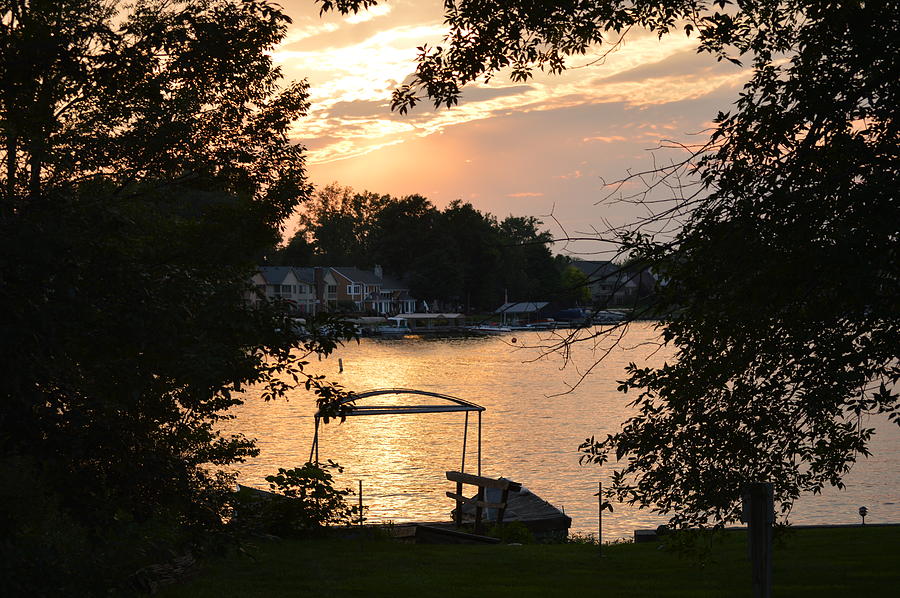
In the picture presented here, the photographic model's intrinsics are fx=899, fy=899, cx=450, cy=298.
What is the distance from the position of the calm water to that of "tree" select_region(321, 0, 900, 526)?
4.08 feet

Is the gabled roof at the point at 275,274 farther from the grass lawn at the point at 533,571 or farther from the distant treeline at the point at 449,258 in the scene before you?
the grass lawn at the point at 533,571

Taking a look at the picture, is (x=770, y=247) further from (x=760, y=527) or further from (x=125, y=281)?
(x=125, y=281)

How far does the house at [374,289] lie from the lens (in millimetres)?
158500

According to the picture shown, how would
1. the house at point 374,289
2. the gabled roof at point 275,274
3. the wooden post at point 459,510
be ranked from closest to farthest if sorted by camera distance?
1. the wooden post at point 459,510
2. the gabled roof at point 275,274
3. the house at point 374,289

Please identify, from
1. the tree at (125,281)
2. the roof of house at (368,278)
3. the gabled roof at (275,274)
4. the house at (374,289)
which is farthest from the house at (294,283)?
the tree at (125,281)

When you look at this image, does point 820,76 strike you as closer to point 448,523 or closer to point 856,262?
point 856,262

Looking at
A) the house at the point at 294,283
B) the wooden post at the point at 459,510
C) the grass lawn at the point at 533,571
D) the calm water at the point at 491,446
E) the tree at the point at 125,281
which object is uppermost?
the house at the point at 294,283

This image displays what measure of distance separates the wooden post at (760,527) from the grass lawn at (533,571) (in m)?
2.20

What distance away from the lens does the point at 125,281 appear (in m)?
5.93

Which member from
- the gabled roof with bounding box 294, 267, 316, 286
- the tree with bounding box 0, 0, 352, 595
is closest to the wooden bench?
the tree with bounding box 0, 0, 352, 595

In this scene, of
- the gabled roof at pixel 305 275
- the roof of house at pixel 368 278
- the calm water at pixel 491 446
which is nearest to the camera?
the calm water at pixel 491 446

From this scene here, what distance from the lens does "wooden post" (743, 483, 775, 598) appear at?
8703 mm

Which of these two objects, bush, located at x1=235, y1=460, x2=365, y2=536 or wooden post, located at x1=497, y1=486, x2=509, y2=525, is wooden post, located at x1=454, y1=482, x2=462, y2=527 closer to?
wooden post, located at x1=497, y1=486, x2=509, y2=525

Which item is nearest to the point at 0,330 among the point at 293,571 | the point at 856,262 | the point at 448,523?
the point at 856,262
